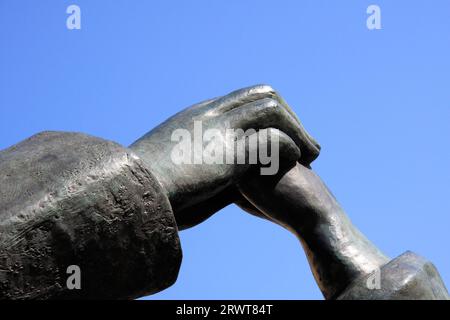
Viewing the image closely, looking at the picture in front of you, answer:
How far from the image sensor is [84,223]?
71.1 inches

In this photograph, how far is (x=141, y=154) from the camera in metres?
2.06

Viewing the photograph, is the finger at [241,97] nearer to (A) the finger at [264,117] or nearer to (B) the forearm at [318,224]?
(A) the finger at [264,117]

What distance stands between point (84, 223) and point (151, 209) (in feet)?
0.56

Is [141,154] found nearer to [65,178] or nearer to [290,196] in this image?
[65,178]

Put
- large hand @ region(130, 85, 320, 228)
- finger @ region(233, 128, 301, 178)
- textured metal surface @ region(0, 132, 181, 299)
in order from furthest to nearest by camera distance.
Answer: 1. finger @ region(233, 128, 301, 178)
2. large hand @ region(130, 85, 320, 228)
3. textured metal surface @ region(0, 132, 181, 299)

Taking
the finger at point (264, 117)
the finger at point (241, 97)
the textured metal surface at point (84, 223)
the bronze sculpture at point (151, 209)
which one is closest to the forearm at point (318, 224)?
the bronze sculpture at point (151, 209)

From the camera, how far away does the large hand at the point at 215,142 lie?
204 cm

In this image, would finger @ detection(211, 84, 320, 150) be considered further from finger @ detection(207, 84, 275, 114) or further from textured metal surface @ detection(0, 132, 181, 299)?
textured metal surface @ detection(0, 132, 181, 299)

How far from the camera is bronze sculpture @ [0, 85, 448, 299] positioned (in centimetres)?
178

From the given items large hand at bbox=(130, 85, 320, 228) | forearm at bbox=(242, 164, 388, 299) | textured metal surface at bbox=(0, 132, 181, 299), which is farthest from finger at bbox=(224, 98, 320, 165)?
textured metal surface at bbox=(0, 132, 181, 299)

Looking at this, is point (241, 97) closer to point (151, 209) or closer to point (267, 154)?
point (267, 154)

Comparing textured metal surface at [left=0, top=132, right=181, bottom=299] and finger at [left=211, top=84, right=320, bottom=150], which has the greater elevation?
finger at [left=211, top=84, right=320, bottom=150]
